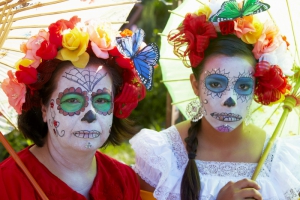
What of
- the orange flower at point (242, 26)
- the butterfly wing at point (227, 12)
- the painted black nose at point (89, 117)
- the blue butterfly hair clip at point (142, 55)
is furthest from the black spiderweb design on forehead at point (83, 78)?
the orange flower at point (242, 26)

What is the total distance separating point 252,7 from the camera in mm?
3211

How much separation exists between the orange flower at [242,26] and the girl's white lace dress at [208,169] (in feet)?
2.28

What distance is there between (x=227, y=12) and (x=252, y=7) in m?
0.14

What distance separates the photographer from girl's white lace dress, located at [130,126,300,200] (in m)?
3.39

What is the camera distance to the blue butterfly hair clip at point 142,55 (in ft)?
10.3

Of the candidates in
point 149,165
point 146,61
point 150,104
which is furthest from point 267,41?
point 150,104

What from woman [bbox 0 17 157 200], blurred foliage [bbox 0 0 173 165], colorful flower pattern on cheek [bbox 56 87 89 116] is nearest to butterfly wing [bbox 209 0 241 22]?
woman [bbox 0 17 157 200]

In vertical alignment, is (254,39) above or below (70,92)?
below

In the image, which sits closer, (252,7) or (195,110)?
(252,7)

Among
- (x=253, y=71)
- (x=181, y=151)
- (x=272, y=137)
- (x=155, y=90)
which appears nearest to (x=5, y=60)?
(x=181, y=151)

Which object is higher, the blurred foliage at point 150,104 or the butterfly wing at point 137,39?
the butterfly wing at point 137,39

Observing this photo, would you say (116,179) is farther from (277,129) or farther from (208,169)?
(277,129)

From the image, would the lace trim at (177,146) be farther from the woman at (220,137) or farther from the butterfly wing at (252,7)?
the butterfly wing at (252,7)

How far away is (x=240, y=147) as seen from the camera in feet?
11.5
